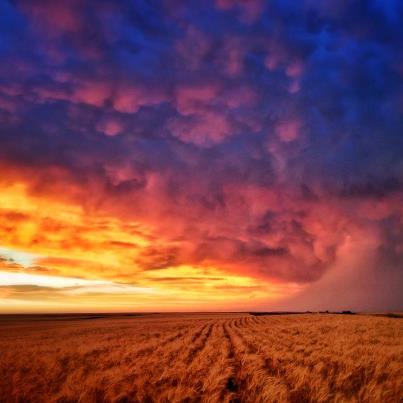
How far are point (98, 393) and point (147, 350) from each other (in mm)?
9668

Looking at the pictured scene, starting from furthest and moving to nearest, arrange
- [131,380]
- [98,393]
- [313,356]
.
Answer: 1. [313,356]
2. [131,380]
3. [98,393]

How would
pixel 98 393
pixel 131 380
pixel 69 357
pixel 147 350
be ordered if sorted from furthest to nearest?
pixel 147 350, pixel 69 357, pixel 131 380, pixel 98 393

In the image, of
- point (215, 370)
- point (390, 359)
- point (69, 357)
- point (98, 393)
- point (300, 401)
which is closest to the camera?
point (300, 401)

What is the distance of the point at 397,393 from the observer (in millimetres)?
6934

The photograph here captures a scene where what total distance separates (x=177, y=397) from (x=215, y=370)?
306 centimetres

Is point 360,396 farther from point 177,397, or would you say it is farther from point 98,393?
point 98,393

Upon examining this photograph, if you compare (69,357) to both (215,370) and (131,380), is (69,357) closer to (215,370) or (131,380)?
(131,380)

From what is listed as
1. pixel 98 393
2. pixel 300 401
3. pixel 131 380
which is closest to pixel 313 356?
pixel 300 401

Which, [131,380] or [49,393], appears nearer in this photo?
[49,393]

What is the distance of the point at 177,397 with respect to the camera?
6.77 meters

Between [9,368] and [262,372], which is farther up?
[262,372]

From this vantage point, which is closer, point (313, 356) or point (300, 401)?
point (300, 401)

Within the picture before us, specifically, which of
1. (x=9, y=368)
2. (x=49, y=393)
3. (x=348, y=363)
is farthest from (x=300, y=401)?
(x=9, y=368)

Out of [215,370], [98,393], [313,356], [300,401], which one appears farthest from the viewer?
[313,356]
